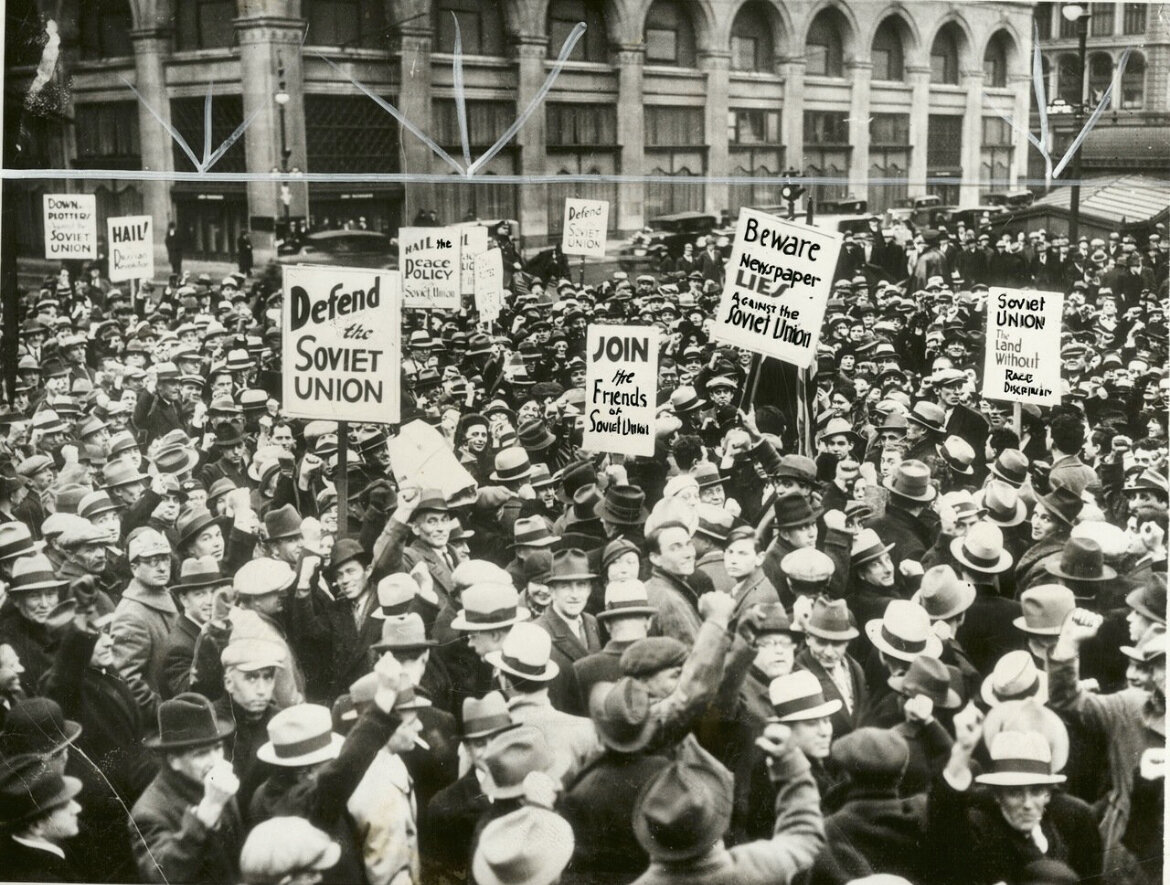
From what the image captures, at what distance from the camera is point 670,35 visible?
7801 mm

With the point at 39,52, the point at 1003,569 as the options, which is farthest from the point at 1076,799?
the point at 39,52

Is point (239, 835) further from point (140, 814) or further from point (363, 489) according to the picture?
point (363, 489)

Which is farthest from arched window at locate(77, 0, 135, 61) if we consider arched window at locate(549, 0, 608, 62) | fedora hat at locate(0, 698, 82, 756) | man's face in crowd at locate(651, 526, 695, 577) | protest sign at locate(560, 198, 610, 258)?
man's face in crowd at locate(651, 526, 695, 577)

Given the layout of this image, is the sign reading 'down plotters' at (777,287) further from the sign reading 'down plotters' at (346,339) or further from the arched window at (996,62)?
the sign reading 'down plotters' at (346,339)

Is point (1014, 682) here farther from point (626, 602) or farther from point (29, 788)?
point (29, 788)

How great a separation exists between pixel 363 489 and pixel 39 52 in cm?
369

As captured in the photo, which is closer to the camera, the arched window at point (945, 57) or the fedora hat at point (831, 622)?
the fedora hat at point (831, 622)

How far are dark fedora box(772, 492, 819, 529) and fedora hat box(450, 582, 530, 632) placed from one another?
1.68 meters

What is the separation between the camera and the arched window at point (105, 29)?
7320 millimetres

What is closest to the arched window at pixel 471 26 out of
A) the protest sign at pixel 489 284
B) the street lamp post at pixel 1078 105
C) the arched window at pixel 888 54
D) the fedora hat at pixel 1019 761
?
the protest sign at pixel 489 284

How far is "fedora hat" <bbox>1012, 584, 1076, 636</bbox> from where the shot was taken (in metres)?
6.55

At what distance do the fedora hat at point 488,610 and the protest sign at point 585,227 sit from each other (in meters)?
2.43

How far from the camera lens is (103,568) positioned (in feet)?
22.6

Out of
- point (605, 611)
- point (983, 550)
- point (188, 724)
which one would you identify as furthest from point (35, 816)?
point (983, 550)
